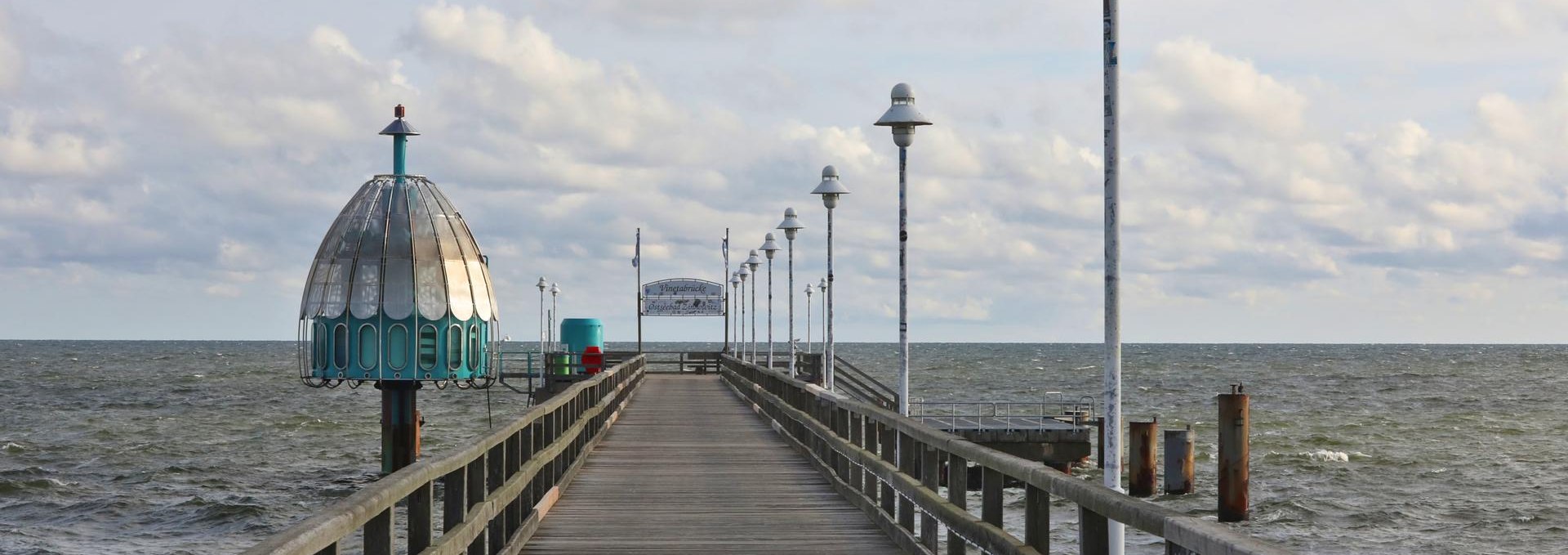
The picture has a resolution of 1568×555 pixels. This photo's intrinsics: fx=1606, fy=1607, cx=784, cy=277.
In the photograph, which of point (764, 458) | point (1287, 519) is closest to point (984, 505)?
point (764, 458)

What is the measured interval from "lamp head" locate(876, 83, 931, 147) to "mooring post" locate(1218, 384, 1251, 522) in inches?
275

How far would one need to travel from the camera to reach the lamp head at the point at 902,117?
62.5 ft

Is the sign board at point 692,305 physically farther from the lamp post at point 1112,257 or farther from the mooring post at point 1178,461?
the lamp post at point 1112,257

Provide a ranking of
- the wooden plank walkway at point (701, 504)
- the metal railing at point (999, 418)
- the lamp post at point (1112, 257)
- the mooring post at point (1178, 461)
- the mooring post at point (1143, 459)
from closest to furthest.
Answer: the lamp post at point (1112, 257) → the wooden plank walkway at point (701, 504) → the mooring post at point (1143, 459) → the mooring post at point (1178, 461) → the metal railing at point (999, 418)

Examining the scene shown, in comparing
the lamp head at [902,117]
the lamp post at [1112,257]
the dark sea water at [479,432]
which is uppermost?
the lamp head at [902,117]

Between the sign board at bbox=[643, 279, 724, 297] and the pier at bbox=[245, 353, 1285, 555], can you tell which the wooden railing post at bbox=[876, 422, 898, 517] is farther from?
the sign board at bbox=[643, 279, 724, 297]

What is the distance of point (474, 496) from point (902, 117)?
1025cm

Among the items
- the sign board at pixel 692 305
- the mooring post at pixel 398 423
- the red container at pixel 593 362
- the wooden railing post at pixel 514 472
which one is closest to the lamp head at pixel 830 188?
the mooring post at pixel 398 423

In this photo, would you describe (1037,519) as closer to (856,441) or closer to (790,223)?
(856,441)

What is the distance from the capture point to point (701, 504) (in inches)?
618

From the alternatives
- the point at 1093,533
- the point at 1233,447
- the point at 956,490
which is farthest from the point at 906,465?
the point at 1233,447

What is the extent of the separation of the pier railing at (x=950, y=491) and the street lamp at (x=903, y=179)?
46.0 inches

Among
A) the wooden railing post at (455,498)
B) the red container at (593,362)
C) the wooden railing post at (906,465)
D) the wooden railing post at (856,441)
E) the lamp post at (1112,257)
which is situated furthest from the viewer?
the red container at (593,362)

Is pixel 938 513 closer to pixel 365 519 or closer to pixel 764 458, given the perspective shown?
pixel 365 519
